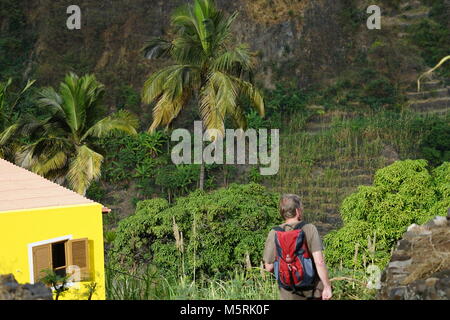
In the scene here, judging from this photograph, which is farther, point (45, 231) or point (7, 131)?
point (7, 131)

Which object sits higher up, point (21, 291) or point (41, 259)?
point (21, 291)

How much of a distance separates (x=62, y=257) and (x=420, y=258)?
23.2 ft

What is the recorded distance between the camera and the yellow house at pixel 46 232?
1025 cm

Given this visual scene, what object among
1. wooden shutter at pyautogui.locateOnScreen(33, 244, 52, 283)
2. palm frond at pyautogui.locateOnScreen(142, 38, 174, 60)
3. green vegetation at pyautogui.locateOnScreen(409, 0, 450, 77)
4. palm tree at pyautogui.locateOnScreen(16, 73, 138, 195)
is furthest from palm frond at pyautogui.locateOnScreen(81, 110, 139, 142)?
green vegetation at pyautogui.locateOnScreen(409, 0, 450, 77)

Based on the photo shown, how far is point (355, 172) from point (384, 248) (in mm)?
13215

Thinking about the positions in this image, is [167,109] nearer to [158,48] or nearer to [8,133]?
[158,48]

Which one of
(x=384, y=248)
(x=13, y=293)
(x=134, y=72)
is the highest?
(x=134, y=72)

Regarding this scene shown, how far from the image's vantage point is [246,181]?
97.9ft

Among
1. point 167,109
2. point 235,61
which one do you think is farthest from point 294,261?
point 167,109

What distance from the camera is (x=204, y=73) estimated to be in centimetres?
2039

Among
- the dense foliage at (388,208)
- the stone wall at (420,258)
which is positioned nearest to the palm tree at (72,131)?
the dense foliage at (388,208)

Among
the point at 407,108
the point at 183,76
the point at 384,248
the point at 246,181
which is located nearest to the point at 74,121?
the point at 183,76
